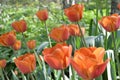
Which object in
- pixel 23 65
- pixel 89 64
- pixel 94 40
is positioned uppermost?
pixel 89 64

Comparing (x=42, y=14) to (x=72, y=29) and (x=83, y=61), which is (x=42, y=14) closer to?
(x=72, y=29)

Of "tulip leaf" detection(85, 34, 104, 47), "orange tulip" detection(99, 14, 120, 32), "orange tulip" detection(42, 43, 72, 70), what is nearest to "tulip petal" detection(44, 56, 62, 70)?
"orange tulip" detection(42, 43, 72, 70)

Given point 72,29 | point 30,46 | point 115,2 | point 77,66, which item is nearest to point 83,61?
point 77,66

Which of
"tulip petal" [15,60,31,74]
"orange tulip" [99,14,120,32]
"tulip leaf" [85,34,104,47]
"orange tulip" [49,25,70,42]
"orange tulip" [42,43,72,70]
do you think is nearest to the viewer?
"orange tulip" [42,43,72,70]

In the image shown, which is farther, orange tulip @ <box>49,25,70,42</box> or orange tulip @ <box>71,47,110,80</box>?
orange tulip @ <box>49,25,70,42</box>

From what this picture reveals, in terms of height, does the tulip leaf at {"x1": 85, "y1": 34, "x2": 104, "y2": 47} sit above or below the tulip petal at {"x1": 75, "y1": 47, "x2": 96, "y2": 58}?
below

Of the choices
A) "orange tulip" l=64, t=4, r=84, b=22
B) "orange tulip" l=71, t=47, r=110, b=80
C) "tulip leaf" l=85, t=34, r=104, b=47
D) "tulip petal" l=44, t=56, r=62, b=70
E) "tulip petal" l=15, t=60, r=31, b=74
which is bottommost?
"tulip leaf" l=85, t=34, r=104, b=47

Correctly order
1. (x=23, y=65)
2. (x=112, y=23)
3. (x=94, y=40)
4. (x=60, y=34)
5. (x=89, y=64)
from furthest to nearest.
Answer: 1. (x=94, y=40)
2. (x=60, y=34)
3. (x=112, y=23)
4. (x=23, y=65)
5. (x=89, y=64)

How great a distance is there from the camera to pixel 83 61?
41.4 inches

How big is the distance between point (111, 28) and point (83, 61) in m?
0.60

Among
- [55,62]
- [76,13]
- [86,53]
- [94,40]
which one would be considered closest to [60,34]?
[76,13]

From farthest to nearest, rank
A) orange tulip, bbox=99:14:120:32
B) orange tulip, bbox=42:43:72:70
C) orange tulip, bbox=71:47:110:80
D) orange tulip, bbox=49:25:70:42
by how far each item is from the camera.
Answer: orange tulip, bbox=49:25:70:42 → orange tulip, bbox=99:14:120:32 → orange tulip, bbox=42:43:72:70 → orange tulip, bbox=71:47:110:80

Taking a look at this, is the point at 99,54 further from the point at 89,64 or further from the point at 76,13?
the point at 76,13

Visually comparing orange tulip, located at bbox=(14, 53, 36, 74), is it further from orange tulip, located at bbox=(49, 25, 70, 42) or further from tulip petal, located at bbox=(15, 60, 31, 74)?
orange tulip, located at bbox=(49, 25, 70, 42)
